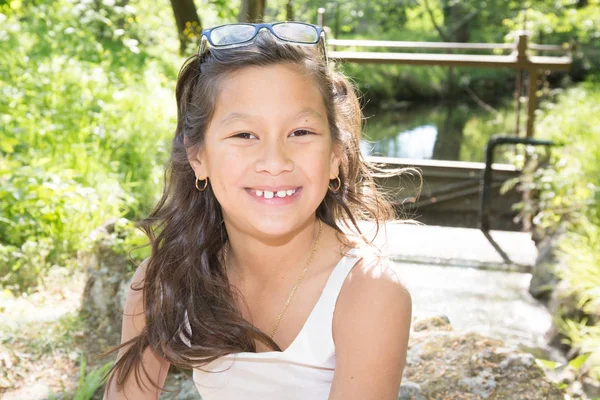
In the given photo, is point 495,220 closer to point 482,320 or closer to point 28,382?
point 482,320

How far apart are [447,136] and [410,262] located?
7.86 metres

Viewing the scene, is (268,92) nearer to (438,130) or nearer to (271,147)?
(271,147)

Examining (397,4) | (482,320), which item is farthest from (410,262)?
(397,4)

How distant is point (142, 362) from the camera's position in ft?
6.13

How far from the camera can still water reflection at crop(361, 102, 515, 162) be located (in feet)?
38.1

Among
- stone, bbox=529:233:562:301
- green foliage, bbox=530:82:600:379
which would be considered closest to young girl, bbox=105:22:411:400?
green foliage, bbox=530:82:600:379

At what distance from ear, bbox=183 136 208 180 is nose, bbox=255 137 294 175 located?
9.1 inches

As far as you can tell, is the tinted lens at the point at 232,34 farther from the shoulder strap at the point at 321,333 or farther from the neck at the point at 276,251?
the shoulder strap at the point at 321,333

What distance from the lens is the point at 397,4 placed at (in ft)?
66.1

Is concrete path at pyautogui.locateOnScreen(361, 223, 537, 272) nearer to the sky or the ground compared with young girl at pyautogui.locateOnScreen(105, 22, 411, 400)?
nearer to the ground

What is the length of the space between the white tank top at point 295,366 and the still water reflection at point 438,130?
27.0 ft

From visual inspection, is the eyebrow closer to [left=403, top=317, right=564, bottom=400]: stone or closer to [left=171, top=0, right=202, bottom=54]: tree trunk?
[left=403, top=317, right=564, bottom=400]: stone

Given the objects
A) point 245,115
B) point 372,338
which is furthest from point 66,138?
point 372,338

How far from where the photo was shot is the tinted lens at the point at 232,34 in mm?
1748
